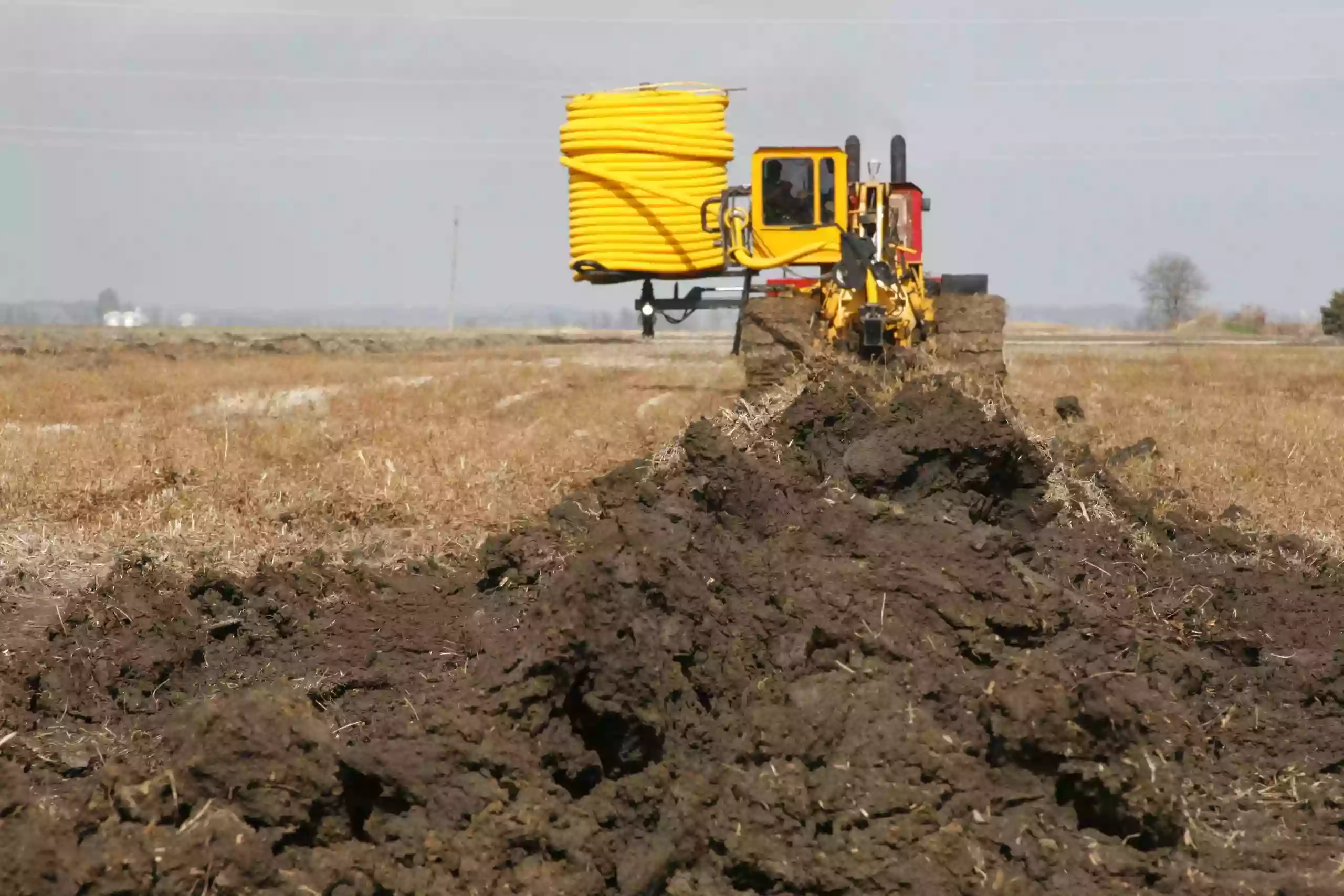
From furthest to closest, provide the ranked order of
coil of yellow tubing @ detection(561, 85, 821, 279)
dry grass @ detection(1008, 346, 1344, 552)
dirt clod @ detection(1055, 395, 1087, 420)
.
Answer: coil of yellow tubing @ detection(561, 85, 821, 279) → dirt clod @ detection(1055, 395, 1087, 420) → dry grass @ detection(1008, 346, 1344, 552)

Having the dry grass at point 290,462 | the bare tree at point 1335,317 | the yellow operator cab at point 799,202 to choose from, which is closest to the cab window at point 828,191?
the yellow operator cab at point 799,202

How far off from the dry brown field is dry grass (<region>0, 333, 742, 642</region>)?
0.07 feet

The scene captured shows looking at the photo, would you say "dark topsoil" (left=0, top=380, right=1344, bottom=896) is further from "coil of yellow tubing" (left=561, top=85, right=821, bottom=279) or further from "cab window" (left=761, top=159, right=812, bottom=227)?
"coil of yellow tubing" (left=561, top=85, right=821, bottom=279)

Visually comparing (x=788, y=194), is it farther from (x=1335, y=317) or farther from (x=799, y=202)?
(x=1335, y=317)

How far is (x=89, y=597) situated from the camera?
5.62m

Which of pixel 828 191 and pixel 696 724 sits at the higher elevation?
pixel 828 191

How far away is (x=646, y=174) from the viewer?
15328mm

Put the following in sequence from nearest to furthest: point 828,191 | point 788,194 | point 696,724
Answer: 1. point 696,724
2. point 828,191
3. point 788,194

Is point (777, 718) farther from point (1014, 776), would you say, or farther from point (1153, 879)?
point (1153, 879)

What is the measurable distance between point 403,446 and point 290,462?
38.1 inches

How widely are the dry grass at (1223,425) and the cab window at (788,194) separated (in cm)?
253

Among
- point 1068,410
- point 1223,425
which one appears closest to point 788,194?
point 1068,410

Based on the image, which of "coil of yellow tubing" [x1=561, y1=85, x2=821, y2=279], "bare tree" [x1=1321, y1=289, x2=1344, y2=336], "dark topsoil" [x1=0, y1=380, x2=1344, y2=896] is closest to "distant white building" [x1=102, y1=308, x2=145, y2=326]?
"bare tree" [x1=1321, y1=289, x2=1344, y2=336]

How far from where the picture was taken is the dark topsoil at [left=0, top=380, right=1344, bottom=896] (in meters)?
3.45
